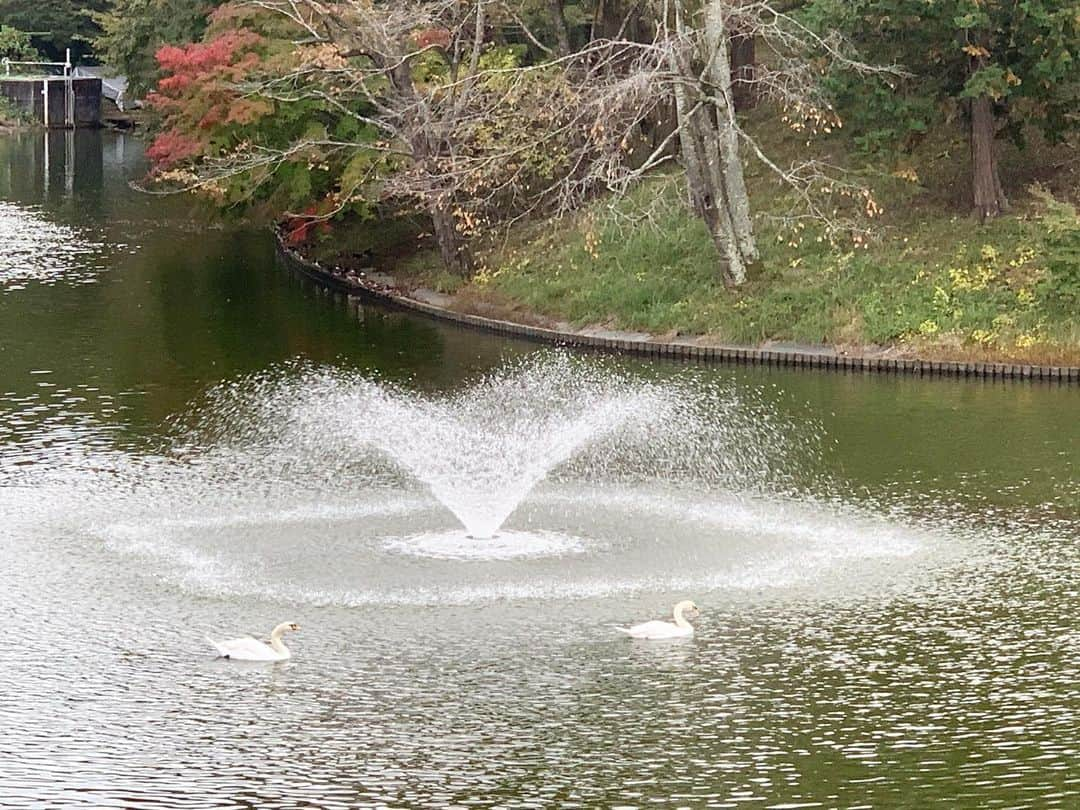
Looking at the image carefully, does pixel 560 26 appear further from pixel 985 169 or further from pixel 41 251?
pixel 41 251

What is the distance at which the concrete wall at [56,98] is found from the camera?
100688 mm

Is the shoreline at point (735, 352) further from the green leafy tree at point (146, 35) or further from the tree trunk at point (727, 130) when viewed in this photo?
the green leafy tree at point (146, 35)

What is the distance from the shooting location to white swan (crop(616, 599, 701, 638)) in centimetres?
1911

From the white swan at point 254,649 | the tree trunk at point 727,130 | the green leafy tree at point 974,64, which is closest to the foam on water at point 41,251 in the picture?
the tree trunk at point 727,130

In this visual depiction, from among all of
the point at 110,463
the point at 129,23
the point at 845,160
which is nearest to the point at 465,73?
the point at 845,160

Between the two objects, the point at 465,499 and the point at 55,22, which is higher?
the point at 55,22

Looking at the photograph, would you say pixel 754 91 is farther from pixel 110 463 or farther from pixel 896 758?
pixel 896 758

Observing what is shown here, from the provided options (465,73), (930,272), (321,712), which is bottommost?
(321,712)

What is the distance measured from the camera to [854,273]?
37.7 m

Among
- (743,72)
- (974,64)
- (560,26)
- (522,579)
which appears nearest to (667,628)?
(522,579)

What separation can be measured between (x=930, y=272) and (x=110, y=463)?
648 inches

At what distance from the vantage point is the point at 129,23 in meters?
74.9

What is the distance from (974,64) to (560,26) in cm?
1151

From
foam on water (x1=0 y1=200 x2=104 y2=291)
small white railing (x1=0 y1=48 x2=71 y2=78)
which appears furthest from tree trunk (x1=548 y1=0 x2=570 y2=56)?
small white railing (x1=0 y1=48 x2=71 y2=78)
